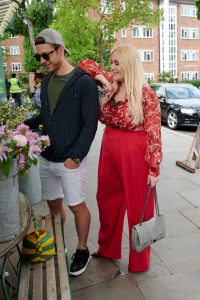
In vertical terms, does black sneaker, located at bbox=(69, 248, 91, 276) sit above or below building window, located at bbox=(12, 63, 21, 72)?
below

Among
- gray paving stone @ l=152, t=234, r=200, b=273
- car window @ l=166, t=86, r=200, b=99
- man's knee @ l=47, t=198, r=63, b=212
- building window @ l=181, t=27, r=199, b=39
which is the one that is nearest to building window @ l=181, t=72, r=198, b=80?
building window @ l=181, t=27, r=199, b=39

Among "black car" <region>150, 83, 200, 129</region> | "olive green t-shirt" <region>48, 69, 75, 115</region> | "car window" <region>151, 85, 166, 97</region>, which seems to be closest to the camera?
"olive green t-shirt" <region>48, 69, 75, 115</region>

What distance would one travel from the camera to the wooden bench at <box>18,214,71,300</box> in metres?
2.23

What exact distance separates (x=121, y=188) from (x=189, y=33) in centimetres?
4837

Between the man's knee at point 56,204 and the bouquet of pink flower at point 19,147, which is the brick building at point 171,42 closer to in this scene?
the man's knee at point 56,204

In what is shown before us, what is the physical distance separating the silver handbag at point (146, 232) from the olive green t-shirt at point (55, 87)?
3.33 ft

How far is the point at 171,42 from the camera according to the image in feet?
151

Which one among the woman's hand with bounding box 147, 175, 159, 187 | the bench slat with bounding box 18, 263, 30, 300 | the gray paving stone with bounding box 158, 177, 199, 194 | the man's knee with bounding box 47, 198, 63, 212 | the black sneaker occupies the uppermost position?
the woman's hand with bounding box 147, 175, 159, 187

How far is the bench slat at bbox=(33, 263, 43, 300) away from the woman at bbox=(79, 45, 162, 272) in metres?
0.87

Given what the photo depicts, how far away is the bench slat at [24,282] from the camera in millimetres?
2219

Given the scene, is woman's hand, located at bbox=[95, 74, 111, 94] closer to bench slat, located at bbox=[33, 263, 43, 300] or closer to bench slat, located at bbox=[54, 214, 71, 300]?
bench slat, located at bbox=[54, 214, 71, 300]

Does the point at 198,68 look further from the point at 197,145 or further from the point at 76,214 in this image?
the point at 76,214

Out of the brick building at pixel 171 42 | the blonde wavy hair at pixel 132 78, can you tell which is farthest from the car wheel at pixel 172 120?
the brick building at pixel 171 42

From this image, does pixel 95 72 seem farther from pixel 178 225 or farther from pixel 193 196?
pixel 193 196
